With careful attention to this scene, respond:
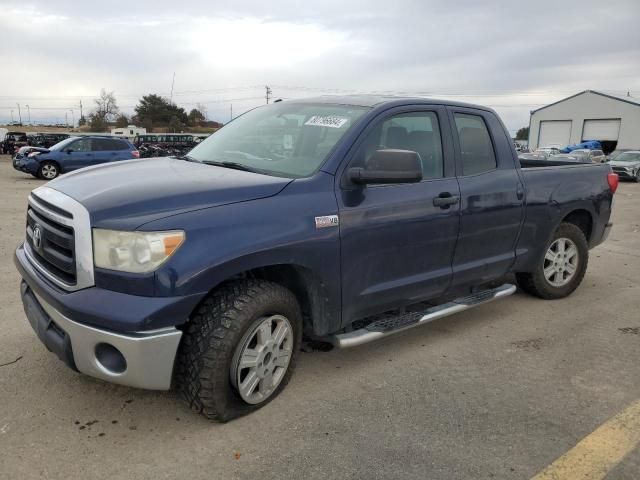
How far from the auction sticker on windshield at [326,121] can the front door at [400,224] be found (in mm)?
206

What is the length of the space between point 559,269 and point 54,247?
4433 mm

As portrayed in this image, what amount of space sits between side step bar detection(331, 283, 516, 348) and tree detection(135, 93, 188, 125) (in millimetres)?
85526

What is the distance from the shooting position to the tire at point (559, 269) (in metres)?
5.04

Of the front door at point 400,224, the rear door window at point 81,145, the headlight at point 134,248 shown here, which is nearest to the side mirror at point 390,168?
the front door at point 400,224

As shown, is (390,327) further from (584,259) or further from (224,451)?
(584,259)

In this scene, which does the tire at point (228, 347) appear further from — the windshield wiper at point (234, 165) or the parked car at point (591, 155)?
the parked car at point (591, 155)

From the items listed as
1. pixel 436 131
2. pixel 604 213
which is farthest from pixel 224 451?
pixel 604 213

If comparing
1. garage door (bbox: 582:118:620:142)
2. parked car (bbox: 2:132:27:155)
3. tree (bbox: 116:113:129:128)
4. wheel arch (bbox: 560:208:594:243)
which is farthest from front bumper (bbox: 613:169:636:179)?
tree (bbox: 116:113:129:128)

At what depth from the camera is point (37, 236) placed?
302 centimetres

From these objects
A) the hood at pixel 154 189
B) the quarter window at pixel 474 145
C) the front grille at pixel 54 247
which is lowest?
the front grille at pixel 54 247

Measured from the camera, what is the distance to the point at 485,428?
2.96 metres

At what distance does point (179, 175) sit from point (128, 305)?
3.09ft

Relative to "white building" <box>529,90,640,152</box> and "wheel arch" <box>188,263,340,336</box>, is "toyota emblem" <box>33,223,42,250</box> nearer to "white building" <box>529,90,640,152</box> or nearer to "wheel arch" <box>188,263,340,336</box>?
"wheel arch" <box>188,263,340,336</box>

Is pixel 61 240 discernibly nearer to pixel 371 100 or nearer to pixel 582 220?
pixel 371 100
